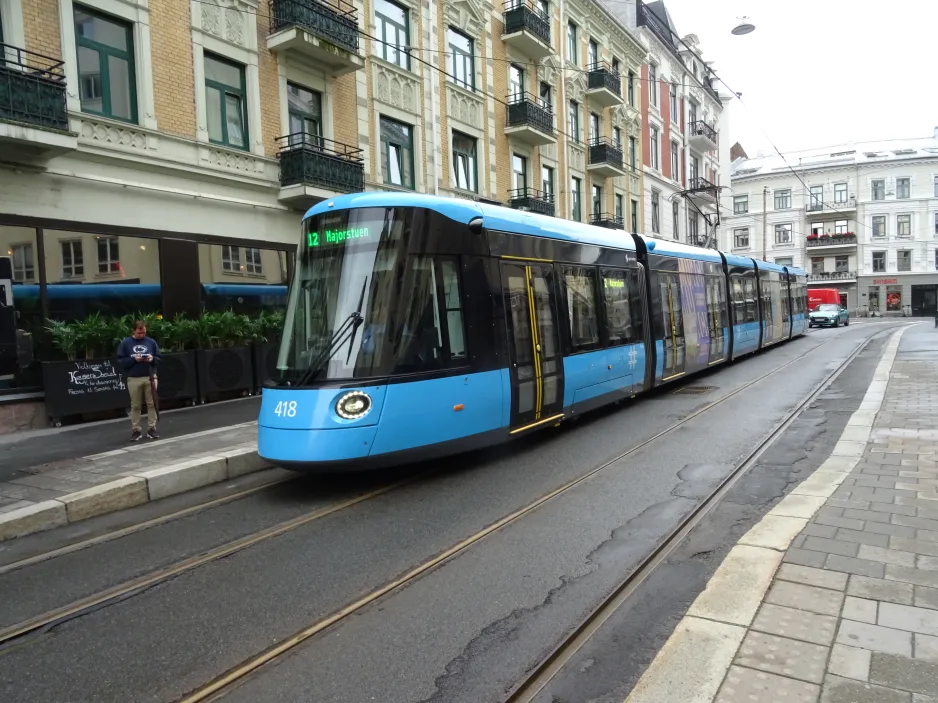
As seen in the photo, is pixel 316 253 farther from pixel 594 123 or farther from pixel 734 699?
pixel 594 123

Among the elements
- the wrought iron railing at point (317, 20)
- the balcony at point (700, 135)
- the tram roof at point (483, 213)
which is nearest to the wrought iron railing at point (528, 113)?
the wrought iron railing at point (317, 20)

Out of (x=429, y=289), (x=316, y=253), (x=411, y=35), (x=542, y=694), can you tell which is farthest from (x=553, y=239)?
(x=411, y=35)

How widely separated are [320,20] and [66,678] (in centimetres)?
1447

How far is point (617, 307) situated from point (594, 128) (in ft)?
69.4

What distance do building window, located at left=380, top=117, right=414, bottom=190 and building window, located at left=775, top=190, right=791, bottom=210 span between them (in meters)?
56.0

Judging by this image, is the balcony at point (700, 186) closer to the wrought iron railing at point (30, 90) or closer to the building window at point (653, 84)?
the building window at point (653, 84)

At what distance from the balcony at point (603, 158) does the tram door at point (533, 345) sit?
2096 cm

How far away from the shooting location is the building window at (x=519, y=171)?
22.9 meters

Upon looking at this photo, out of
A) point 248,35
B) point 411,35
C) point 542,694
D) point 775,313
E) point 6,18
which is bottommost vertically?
point 542,694

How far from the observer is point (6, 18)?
33.4ft

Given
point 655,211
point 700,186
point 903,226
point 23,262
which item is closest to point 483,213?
point 23,262

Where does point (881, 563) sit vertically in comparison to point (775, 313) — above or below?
below

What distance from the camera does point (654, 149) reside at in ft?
115

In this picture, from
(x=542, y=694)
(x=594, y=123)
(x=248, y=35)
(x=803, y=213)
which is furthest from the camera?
(x=803, y=213)
